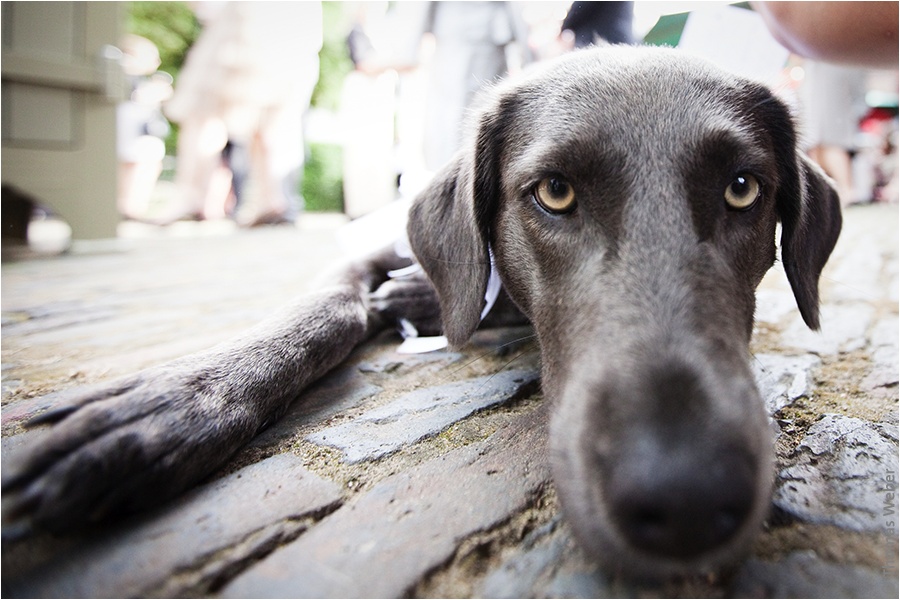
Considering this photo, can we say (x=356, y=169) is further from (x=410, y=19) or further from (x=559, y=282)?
(x=559, y=282)

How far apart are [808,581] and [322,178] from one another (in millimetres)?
16606

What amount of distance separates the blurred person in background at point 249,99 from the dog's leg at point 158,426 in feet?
25.5

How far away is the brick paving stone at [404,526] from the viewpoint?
4.12 feet

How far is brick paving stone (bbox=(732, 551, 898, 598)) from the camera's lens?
1.23 m

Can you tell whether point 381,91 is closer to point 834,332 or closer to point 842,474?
point 834,332

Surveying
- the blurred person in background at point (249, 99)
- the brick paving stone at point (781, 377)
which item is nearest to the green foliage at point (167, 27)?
the blurred person in background at point (249, 99)

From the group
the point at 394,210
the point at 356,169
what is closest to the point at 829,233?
the point at 394,210

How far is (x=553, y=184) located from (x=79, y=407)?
146cm

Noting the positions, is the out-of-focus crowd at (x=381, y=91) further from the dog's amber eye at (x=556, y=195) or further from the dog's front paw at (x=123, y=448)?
the dog's front paw at (x=123, y=448)

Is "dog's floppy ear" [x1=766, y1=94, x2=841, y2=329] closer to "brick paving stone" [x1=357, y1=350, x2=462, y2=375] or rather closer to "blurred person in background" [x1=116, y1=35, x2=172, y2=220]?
"brick paving stone" [x1=357, y1=350, x2=462, y2=375]

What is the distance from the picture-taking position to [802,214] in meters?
2.24

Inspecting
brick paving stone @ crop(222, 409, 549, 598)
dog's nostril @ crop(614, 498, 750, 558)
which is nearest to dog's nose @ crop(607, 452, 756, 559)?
dog's nostril @ crop(614, 498, 750, 558)

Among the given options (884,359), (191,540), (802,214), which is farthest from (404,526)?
(884,359)

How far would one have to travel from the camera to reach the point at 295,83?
945 cm
